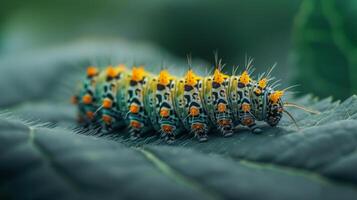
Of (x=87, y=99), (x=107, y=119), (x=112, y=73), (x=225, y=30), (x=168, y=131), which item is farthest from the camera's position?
(x=225, y=30)

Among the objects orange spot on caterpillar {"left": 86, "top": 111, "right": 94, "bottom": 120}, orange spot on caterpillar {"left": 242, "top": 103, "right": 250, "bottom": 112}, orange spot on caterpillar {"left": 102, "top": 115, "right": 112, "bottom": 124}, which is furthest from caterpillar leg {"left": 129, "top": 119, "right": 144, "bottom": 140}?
orange spot on caterpillar {"left": 242, "top": 103, "right": 250, "bottom": 112}

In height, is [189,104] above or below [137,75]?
below

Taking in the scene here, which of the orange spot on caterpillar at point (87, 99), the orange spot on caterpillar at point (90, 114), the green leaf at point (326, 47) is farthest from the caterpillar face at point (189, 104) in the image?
the green leaf at point (326, 47)

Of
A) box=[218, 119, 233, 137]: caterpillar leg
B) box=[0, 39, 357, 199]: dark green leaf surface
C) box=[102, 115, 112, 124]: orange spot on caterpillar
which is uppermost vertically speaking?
box=[0, 39, 357, 199]: dark green leaf surface

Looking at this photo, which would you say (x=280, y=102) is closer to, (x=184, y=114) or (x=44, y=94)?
(x=184, y=114)

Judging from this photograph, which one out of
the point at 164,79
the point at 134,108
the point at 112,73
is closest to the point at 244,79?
the point at 164,79

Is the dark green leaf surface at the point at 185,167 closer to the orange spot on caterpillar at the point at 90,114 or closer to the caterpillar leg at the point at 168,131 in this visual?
the caterpillar leg at the point at 168,131

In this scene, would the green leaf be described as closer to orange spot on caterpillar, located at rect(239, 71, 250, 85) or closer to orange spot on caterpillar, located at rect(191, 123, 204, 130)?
orange spot on caterpillar, located at rect(239, 71, 250, 85)

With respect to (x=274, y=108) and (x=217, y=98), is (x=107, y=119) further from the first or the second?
(x=274, y=108)
